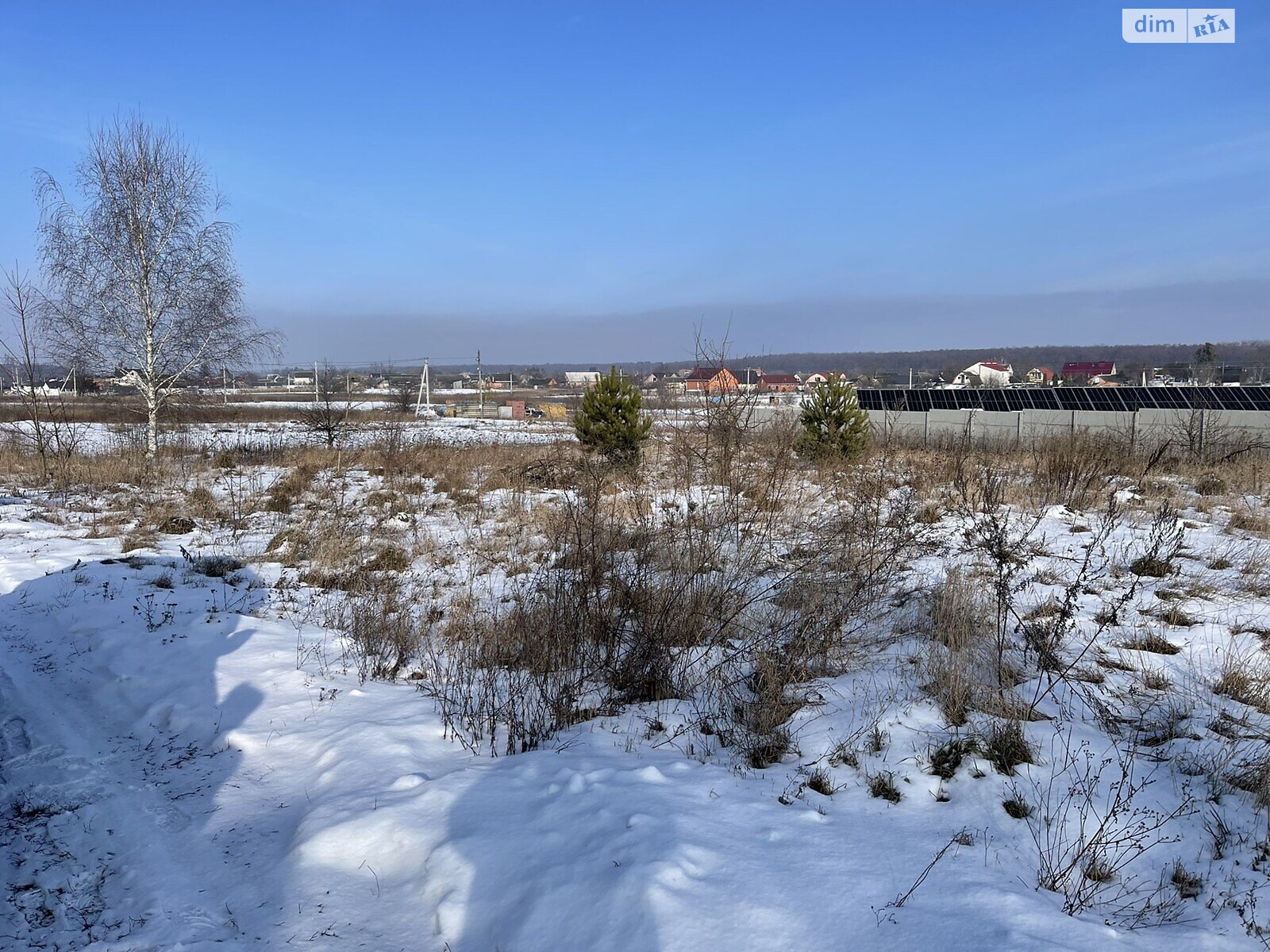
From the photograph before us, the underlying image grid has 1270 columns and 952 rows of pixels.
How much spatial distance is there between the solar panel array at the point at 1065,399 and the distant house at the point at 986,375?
77.3ft

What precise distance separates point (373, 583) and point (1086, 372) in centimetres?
8275

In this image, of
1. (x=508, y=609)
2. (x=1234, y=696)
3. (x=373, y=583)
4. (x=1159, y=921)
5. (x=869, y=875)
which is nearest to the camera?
(x=1159, y=921)

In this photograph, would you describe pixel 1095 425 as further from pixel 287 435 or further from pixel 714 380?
pixel 287 435

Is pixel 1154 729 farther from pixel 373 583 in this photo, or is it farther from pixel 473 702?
pixel 373 583

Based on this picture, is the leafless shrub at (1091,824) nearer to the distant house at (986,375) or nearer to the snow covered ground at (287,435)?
the snow covered ground at (287,435)

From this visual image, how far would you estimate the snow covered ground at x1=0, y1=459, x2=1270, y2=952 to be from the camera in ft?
8.28

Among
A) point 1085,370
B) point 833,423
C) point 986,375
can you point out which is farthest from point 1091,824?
point 1085,370

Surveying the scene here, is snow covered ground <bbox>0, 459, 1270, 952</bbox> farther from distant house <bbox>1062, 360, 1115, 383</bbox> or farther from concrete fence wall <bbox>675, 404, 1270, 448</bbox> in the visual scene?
distant house <bbox>1062, 360, 1115, 383</bbox>

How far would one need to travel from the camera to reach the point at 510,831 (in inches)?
119

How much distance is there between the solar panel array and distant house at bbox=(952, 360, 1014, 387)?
23.6m

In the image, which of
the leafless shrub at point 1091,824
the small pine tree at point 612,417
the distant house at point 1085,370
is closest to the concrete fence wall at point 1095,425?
the small pine tree at point 612,417

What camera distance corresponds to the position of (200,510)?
10.5 m

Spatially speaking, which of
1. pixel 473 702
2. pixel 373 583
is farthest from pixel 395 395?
pixel 473 702

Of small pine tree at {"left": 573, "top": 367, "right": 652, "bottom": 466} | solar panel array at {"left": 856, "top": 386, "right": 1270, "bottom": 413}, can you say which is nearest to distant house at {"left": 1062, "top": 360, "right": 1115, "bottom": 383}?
solar panel array at {"left": 856, "top": 386, "right": 1270, "bottom": 413}
